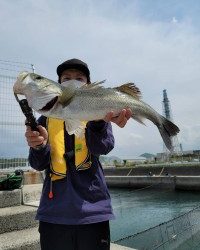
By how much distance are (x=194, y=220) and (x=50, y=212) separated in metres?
8.39

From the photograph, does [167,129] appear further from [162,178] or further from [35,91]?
[162,178]

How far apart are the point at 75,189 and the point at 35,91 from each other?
1.07 meters

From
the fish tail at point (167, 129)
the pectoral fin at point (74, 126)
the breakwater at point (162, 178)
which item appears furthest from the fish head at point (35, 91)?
the breakwater at point (162, 178)

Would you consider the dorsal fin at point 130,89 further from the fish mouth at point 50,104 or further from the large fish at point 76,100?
the fish mouth at point 50,104

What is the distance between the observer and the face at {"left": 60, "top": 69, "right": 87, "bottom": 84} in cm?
349

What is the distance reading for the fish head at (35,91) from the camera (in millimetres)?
2580

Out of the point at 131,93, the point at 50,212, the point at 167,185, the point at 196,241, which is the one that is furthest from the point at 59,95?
the point at 167,185

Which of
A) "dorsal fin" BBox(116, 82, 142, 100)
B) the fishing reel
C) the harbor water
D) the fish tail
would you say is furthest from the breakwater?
the fishing reel

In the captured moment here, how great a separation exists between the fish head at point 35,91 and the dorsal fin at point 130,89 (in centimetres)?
75

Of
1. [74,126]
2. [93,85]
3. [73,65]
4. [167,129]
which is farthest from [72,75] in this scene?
[167,129]

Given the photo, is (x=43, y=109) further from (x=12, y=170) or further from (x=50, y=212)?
(x=12, y=170)

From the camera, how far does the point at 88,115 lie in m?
2.76

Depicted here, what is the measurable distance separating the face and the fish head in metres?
0.88

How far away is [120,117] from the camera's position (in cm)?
290
